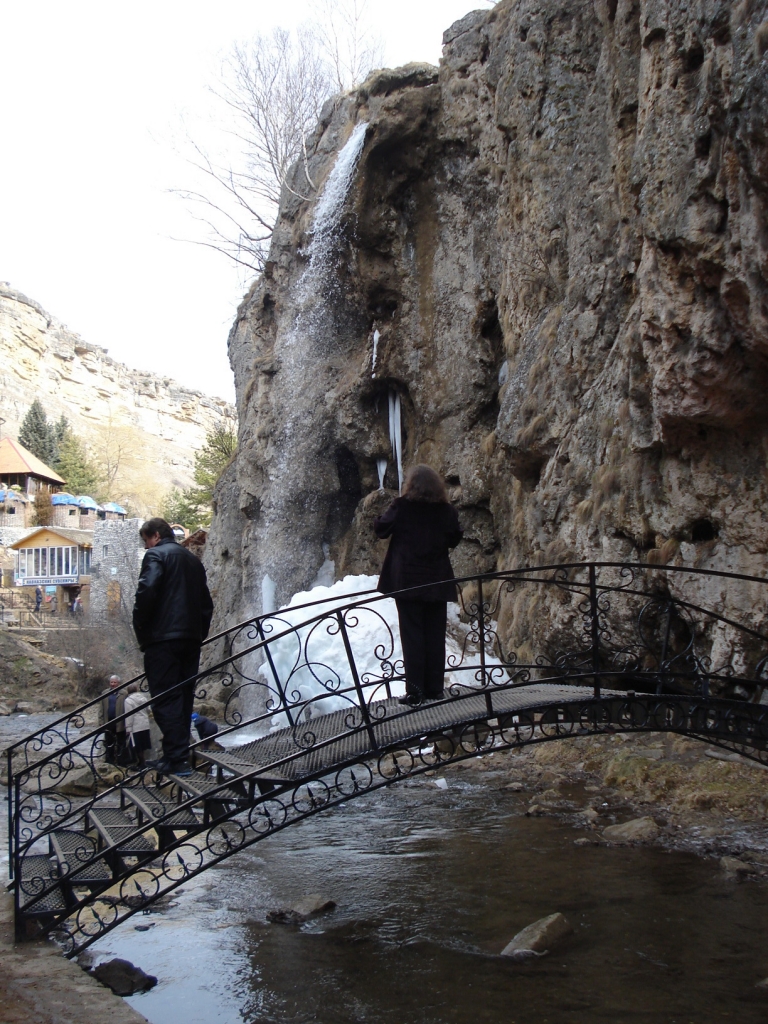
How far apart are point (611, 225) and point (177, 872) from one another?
939cm

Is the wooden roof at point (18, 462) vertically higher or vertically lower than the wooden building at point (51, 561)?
higher

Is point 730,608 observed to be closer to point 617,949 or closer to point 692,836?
point 692,836

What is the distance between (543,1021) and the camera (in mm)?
4484

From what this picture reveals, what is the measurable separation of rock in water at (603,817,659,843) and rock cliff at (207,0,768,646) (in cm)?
263

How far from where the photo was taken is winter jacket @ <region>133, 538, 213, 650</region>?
242 inches

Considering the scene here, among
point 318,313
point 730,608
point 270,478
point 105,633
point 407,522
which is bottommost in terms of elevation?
point 105,633

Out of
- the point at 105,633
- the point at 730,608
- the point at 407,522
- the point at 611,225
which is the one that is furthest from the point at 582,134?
the point at 105,633

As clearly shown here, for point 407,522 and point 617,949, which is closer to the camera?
point 617,949

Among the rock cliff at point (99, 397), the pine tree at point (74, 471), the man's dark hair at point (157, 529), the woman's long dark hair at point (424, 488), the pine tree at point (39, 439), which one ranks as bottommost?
the man's dark hair at point (157, 529)

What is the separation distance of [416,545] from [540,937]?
273cm

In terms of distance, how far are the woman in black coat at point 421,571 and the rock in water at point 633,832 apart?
2.53m

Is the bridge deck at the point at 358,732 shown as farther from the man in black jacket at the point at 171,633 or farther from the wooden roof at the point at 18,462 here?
the wooden roof at the point at 18,462

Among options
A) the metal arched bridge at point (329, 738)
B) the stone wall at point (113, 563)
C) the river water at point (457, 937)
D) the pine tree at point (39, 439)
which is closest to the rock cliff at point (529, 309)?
the metal arched bridge at point (329, 738)

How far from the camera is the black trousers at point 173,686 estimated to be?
6.06 metres
